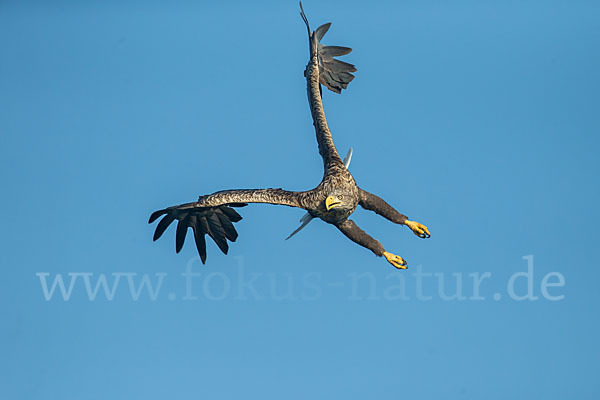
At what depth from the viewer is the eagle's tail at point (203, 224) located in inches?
1075

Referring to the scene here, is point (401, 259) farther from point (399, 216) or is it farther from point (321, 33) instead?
point (321, 33)

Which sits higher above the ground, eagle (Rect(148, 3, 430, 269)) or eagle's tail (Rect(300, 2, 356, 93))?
eagle's tail (Rect(300, 2, 356, 93))

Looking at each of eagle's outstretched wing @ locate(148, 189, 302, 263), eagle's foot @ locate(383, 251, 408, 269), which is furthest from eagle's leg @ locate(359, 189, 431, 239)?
eagle's outstretched wing @ locate(148, 189, 302, 263)

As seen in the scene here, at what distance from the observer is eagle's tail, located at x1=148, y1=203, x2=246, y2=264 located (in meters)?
27.3

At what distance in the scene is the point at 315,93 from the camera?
26891 millimetres

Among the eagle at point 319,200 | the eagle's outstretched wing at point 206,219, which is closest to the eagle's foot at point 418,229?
the eagle at point 319,200

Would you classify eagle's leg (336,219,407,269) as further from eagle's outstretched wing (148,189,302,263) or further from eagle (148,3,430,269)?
eagle's outstretched wing (148,189,302,263)

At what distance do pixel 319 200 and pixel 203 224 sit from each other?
5361mm

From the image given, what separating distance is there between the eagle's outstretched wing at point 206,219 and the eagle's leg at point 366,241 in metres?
2.77

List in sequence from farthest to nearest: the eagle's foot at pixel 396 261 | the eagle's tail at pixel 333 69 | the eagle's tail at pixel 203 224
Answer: the eagle's tail at pixel 333 69, the eagle's tail at pixel 203 224, the eagle's foot at pixel 396 261

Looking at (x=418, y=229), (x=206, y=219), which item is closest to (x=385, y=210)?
(x=418, y=229)

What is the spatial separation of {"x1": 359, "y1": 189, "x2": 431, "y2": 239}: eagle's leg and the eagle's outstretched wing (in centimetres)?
308

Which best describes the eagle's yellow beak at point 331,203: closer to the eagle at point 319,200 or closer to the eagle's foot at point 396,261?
the eagle at point 319,200

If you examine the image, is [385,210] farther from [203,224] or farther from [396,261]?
[203,224]
